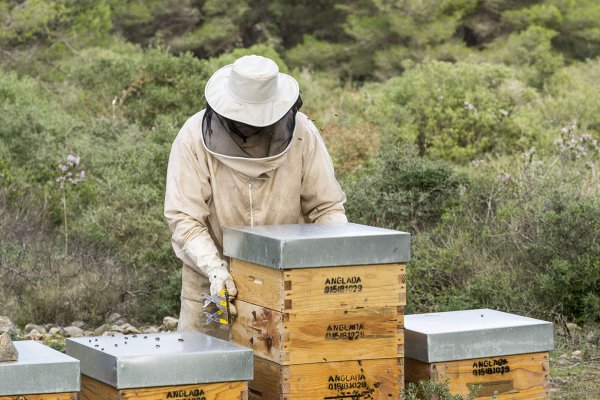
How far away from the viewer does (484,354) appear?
4.79 m

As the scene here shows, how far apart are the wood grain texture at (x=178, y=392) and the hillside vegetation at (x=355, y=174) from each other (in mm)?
2174

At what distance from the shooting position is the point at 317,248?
445 centimetres

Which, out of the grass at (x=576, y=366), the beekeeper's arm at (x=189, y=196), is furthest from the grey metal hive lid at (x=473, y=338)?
the grass at (x=576, y=366)

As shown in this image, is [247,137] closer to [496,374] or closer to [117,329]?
[496,374]

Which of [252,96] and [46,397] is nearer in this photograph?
[46,397]

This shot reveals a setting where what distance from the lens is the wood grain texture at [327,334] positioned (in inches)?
175

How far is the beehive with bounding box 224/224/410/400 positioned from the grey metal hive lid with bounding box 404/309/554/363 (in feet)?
0.53

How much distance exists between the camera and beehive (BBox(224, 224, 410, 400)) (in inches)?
175

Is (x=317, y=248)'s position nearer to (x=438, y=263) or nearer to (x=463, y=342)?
(x=463, y=342)

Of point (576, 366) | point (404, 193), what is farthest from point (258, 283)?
point (404, 193)

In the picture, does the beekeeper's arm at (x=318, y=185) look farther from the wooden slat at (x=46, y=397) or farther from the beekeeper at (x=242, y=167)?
the wooden slat at (x=46, y=397)

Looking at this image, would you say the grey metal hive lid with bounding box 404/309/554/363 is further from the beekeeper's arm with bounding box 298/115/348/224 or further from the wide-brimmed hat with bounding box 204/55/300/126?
the wide-brimmed hat with bounding box 204/55/300/126

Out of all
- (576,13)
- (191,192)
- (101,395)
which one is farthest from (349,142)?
(576,13)

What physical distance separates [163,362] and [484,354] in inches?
57.1
